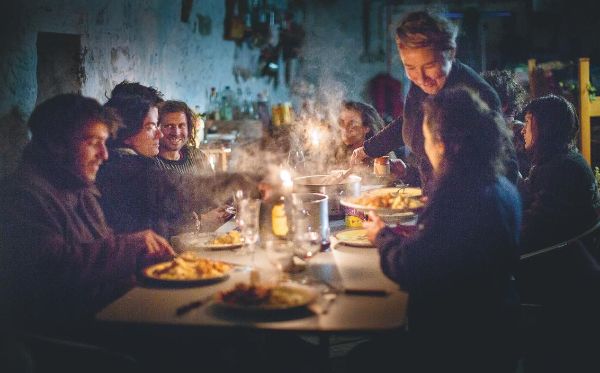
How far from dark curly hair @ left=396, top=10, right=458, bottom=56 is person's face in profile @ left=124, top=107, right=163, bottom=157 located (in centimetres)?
175

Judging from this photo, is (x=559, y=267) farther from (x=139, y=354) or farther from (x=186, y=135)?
(x=186, y=135)

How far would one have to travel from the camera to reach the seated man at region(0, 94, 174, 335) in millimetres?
2436

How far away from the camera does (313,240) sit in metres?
2.71

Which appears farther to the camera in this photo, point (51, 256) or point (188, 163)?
point (188, 163)

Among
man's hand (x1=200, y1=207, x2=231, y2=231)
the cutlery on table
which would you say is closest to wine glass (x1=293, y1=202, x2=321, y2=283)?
the cutlery on table

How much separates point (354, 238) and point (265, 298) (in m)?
1.19

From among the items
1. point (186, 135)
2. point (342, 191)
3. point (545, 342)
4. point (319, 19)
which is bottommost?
point (545, 342)

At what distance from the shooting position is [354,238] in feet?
10.4

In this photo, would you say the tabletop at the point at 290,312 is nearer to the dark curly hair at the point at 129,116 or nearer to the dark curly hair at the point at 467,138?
the dark curly hair at the point at 467,138

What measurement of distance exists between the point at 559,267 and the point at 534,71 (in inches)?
199

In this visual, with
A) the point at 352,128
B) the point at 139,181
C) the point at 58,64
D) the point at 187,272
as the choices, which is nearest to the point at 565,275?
the point at 187,272

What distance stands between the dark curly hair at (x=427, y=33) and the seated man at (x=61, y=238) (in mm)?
1814

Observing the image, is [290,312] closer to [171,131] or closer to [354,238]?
[354,238]

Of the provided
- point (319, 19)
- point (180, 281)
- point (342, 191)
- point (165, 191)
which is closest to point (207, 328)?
point (180, 281)
